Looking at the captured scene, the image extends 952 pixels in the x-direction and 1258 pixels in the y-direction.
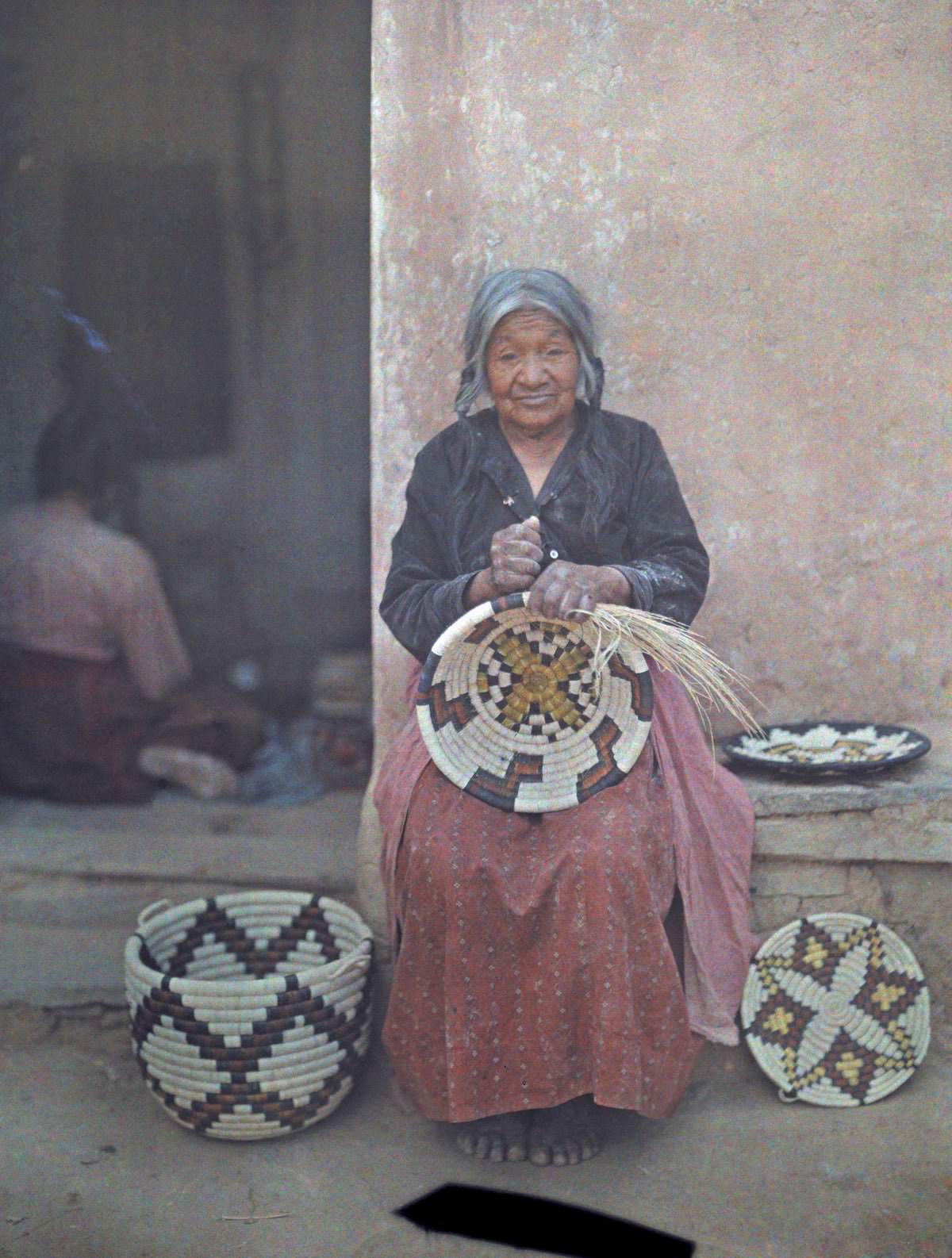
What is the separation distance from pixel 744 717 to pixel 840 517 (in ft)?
1.86

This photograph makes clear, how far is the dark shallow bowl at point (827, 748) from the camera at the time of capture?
283 cm

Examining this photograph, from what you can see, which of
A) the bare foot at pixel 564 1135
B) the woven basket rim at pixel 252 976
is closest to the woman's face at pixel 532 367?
the woven basket rim at pixel 252 976

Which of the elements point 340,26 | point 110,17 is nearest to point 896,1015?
point 340,26

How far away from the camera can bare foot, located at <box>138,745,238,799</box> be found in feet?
14.1

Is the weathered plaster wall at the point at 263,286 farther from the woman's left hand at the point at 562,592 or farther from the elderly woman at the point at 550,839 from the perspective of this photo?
the woman's left hand at the point at 562,592

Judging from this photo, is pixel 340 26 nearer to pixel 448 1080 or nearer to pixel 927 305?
pixel 927 305

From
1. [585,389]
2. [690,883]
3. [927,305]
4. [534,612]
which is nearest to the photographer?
[534,612]

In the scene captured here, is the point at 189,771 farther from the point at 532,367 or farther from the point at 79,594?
the point at 532,367

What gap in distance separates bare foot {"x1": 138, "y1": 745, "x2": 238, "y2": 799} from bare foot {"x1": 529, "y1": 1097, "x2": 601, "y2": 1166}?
2.00 metres

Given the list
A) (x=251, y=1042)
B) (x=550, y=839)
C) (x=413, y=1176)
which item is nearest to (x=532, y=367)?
(x=550, y=839)

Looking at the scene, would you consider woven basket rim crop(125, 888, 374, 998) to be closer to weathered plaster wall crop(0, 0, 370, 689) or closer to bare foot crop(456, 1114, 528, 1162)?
bare foot crop(456, 1114, 528, 1162)

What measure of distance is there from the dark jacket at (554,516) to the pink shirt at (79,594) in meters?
1.72

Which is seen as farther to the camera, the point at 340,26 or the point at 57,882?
the point at 340,26

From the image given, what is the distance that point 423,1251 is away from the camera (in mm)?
2279
